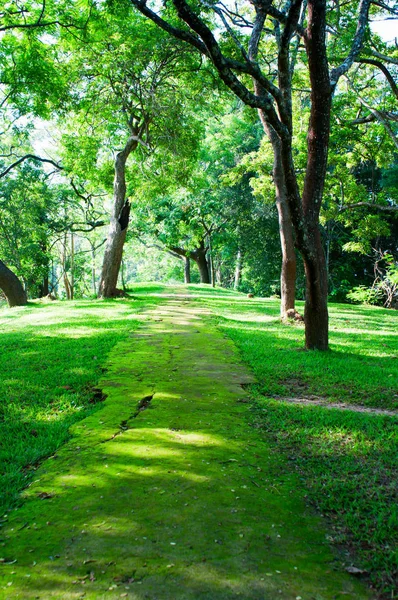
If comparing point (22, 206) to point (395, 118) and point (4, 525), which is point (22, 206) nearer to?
point (395, 118)

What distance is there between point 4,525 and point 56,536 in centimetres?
34

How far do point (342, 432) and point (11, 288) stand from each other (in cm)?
1312

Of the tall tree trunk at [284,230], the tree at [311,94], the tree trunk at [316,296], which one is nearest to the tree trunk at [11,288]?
the tall tree trunk at [284,230]

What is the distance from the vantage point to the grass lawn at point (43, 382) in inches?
118

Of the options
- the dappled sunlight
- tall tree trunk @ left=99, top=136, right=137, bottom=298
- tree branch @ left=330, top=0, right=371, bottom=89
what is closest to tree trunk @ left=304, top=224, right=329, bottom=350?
tree branch @ left=330, top=0, right=371, bottom=89

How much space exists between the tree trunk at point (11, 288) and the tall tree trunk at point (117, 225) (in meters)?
2.72

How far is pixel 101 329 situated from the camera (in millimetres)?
8383

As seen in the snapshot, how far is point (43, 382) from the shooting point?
475 centimetres

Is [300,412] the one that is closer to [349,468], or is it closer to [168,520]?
[349,468]

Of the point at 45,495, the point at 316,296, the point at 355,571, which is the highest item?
the point at 316,296

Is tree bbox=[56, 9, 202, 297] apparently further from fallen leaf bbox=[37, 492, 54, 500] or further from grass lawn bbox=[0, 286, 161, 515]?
fallen leaf bbox=[37, 492, 54, 500]

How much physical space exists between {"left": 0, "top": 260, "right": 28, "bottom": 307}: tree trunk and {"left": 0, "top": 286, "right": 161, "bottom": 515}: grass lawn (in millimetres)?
4800

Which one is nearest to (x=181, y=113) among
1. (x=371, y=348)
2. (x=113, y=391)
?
(x=371, y=348)

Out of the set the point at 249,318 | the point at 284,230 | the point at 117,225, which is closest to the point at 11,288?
the point at 117,225
